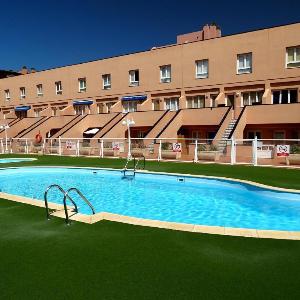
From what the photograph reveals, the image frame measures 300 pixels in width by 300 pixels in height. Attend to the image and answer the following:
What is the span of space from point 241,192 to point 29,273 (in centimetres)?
1024

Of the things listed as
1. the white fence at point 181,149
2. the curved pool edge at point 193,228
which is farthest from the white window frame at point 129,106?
the curved pool edge at point 193,228

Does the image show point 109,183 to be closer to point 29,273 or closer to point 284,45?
point 29,273

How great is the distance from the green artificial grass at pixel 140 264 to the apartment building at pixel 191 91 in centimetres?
1833

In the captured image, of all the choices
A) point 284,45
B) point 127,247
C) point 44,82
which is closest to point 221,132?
point 284,45

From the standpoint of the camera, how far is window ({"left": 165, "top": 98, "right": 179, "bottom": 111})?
33.8 meters

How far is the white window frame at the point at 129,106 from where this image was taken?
3703 cm

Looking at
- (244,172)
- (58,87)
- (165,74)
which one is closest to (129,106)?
(165,74)

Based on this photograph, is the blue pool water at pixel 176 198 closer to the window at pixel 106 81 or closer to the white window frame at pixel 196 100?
the white window frame at pixel 196 100

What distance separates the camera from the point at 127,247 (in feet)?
19.4

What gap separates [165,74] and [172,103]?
3.09m

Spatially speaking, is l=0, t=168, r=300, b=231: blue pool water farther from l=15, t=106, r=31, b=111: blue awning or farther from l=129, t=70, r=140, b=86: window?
l=15, t=106, r=31, b=111: blue awning

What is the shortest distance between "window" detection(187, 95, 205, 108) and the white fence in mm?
7827

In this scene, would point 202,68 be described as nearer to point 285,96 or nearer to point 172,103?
point 172,103

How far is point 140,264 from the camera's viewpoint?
204 inches
